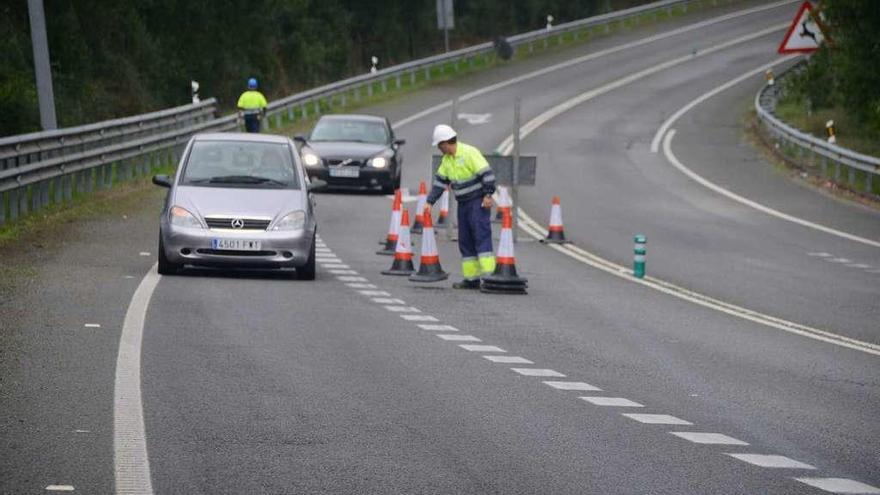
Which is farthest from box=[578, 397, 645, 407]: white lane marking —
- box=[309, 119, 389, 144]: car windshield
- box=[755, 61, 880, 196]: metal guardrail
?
box=[309, 119, 389, 144]: car windshield

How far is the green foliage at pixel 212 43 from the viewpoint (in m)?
51.2

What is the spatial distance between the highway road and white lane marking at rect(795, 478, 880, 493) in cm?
3

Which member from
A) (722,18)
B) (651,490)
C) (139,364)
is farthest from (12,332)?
(722,18)

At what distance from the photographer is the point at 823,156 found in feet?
124

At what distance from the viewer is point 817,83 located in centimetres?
4500

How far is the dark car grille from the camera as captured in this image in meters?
18.8

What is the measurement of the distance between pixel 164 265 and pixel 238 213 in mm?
922

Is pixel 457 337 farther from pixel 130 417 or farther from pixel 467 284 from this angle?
pixel 130 417

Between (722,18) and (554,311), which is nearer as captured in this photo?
(554,311)

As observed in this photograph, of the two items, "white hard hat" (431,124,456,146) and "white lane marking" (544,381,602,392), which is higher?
"white hard hat" (431,124,456,146)

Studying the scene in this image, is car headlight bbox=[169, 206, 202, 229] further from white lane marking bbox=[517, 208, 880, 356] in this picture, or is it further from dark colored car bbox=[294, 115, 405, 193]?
dark colored car bbox=[294, 115, 405, 193]

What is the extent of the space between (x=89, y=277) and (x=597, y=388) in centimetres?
795

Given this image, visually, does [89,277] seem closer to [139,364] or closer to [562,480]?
[139,364]

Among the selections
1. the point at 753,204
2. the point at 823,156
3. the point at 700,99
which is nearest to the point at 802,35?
the point at 823,156
